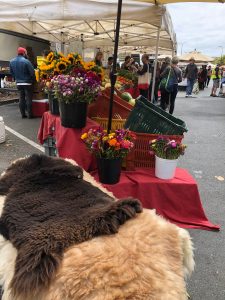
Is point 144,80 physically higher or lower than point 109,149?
higher

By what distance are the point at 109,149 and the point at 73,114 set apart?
611mm

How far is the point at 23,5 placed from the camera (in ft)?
13.9

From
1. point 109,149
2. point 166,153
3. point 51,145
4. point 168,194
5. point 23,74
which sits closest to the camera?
point 109,149

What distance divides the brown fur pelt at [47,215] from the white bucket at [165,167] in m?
0.98

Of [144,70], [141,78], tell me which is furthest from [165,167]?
[144,70]

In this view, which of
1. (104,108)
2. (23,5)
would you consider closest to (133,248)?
(104,108)

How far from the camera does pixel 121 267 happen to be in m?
1.30

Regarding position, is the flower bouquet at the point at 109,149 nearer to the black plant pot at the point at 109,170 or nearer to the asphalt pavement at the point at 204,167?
the black plant pot at the point at 109,170

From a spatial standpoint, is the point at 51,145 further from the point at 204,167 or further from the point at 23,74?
the point at 23,74

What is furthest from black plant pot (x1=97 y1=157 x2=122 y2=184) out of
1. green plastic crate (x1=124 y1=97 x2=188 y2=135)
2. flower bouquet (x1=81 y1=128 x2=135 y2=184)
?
green plastic crate (x1=124 y1=97 x2=188 y2=135)

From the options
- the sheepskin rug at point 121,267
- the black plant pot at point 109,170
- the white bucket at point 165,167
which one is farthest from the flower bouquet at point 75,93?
the sheepskin rug at point 121,267

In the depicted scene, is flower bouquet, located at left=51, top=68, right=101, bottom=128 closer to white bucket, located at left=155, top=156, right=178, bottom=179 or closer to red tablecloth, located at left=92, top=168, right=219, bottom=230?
red tablecloth, located at left=92, top=168, right=219, bottom=230

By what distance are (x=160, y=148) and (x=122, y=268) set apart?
5.41 ft

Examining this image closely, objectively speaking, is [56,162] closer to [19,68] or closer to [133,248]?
[133,248]
